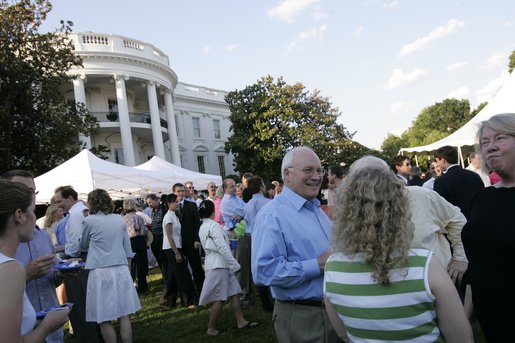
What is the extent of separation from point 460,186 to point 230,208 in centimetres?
454

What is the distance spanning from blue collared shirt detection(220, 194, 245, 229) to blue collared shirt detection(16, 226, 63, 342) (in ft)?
15.4

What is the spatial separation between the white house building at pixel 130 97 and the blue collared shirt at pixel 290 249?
1090 inches

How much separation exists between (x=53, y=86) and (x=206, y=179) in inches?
306

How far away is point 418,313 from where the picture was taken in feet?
5.56

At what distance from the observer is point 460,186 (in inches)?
187

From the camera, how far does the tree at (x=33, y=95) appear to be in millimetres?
15914

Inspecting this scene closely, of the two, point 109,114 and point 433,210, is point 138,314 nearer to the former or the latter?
point 433,210

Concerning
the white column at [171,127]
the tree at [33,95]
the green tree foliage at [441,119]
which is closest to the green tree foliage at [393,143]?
the green tree foliage at [441,119]

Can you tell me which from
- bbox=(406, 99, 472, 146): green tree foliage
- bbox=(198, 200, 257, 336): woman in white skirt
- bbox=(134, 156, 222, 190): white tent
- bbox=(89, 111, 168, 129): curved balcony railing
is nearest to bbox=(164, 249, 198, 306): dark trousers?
bbox=(198, 200, 257, 336): woman in white skirt

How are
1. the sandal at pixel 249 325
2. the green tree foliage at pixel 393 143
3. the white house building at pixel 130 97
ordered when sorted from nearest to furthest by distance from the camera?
1. the sandal at pixel 249 325
2. the white house building at pixel 130 97
3. the green tree foliage at pixel 393 143

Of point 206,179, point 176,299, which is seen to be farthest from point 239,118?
point 176,299

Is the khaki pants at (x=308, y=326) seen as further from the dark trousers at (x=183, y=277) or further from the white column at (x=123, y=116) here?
the white column at (x=123, y=116)

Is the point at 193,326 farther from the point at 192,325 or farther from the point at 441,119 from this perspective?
the point at 441,119

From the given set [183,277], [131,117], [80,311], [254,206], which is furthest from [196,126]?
[80,311]
